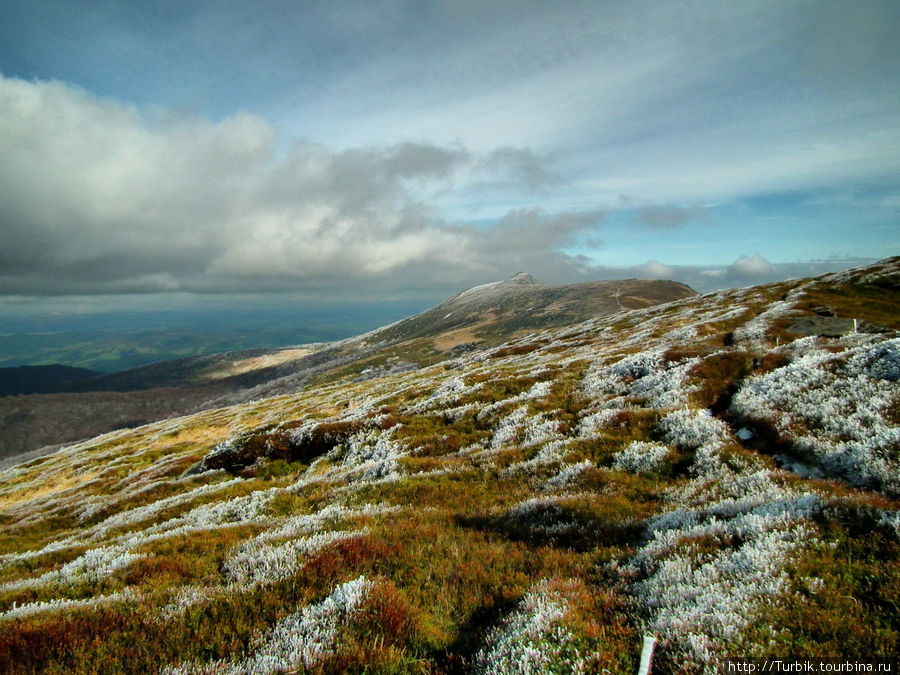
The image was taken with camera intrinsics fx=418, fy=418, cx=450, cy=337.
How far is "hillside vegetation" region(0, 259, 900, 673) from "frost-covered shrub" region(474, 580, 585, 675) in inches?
1.3

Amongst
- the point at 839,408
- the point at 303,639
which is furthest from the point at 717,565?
the point at 839,408

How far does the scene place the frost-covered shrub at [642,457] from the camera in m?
14.5

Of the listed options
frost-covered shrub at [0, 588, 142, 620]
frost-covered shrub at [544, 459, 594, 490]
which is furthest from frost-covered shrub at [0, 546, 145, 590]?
frost-covered shrub at [544, 459, 594, 490]

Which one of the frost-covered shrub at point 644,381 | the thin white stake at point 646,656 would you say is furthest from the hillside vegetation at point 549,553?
the thin white stake at point 646,656

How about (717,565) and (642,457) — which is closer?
(717,565)

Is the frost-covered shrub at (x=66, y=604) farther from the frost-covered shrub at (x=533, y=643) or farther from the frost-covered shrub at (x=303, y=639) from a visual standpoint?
the frost-covered shrub at (x=533, y=643)

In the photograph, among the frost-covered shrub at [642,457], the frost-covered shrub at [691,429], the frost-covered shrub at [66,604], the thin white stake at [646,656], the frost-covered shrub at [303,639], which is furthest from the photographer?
the frost-covered shrub at [691,429]

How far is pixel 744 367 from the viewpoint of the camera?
21734 millimetres

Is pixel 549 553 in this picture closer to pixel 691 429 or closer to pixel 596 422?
pixel 691 429

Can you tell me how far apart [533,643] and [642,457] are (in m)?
10.6

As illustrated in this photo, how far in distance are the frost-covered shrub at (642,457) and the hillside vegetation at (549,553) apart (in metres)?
0.07

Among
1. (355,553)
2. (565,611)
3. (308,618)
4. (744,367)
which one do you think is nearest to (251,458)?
(355,553)

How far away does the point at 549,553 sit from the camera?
29.8 feet

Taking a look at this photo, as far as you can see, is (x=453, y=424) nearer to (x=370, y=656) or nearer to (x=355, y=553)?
(x=355, y=553)
